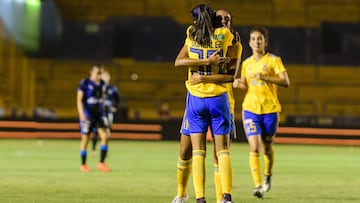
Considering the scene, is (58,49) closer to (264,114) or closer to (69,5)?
(69,5)

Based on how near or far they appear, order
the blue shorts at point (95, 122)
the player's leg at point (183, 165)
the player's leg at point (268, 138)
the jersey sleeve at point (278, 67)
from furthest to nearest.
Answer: the blue shorts at point (95, 122)
the player's leg at point (268, 138)
the jersey sleeve at point (278, 67)
the player's leg at point (183, 165)

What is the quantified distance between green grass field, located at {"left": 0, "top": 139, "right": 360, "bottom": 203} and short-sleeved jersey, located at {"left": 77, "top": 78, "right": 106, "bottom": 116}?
121cm

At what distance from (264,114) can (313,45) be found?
3034cm

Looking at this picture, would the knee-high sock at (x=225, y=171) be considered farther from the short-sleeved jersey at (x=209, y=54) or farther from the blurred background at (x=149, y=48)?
the blurred background at (x=149, y=48)

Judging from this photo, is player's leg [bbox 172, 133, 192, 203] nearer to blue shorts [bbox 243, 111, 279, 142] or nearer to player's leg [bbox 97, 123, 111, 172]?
blue shorts [bbox 243, 111, 279, 142]

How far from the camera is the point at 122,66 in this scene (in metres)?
42.7

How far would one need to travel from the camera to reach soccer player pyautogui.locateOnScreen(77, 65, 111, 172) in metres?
18.0

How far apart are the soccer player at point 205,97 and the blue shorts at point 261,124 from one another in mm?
3193

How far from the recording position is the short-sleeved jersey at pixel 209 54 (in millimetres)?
9617

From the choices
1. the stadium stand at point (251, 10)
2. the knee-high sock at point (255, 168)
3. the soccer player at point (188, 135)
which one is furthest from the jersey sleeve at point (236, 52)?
the stadium stand at point (251, 10)

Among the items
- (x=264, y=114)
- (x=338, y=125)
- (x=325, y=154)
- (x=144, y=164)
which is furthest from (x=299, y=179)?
(x=338, y=125)

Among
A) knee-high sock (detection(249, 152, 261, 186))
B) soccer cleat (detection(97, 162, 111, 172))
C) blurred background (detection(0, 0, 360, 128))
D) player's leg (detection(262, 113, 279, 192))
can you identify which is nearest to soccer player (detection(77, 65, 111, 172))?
soccer cleat (detection(97, 162, 111, 172))

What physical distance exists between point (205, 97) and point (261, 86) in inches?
143

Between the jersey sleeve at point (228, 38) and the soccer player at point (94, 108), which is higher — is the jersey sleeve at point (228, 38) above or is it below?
above
